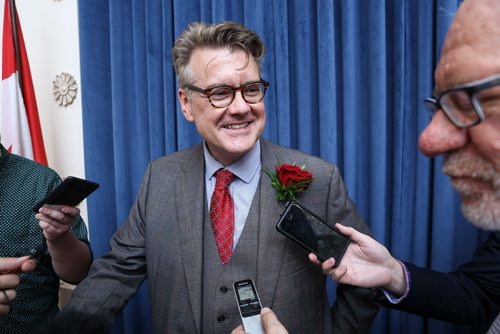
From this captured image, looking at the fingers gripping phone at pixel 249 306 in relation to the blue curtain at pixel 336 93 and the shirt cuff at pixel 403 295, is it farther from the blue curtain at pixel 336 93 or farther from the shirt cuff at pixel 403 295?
the blue curtain at pixel 336 93

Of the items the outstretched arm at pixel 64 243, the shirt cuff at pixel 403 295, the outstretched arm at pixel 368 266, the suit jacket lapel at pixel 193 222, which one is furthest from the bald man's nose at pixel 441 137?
the outstretched arm at pixel 64 243

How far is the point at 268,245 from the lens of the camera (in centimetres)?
Result: 115

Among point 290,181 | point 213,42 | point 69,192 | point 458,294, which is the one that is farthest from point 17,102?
point 458,294

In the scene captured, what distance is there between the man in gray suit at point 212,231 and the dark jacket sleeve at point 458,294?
147 mm

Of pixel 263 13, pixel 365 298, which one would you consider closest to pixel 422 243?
pixel 365 298

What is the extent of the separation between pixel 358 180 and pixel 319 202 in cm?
57

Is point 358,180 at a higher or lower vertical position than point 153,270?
higher

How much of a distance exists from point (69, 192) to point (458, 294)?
1231 mm

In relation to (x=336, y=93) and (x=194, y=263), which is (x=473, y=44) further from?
(x=336, y=93)

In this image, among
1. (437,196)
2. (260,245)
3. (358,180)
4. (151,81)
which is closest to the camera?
(260,245)

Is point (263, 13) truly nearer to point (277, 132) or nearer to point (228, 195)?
point (277, 132)

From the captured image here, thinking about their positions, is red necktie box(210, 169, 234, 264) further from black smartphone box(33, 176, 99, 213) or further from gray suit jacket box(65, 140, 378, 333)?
black smartphone box(33, 176, 99, 213)

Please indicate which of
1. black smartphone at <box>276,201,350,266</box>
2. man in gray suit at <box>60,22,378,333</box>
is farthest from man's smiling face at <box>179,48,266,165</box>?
black smartphone at <box>276,201,350,266</box>

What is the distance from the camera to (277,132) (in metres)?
1.78
